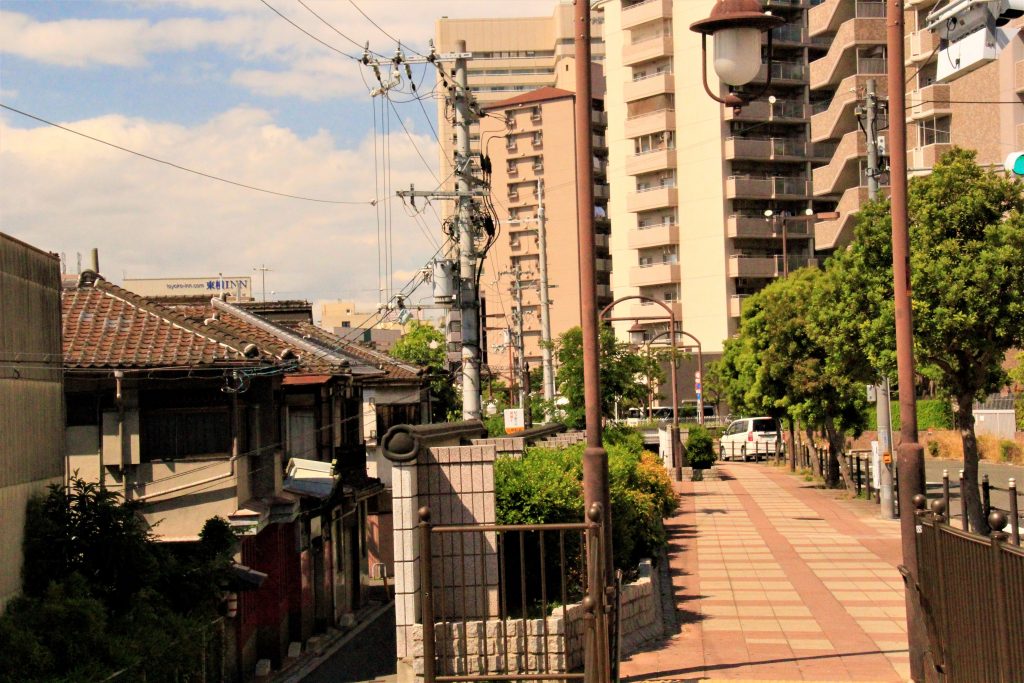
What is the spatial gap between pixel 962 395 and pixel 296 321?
18768mm

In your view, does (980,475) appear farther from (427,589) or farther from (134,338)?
(427,589)

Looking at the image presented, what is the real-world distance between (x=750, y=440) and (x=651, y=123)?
21.6 metres

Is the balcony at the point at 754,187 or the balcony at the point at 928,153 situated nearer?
the balcony at the point at 928,153

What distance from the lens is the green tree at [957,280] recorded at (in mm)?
20406

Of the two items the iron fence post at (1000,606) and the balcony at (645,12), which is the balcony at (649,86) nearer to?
the balcony at (645,12)

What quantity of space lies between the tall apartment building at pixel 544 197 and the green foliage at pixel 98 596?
64121mm

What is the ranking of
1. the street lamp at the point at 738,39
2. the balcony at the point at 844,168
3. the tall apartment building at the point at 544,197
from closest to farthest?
the street lamp at the point at 738,39
the balcony at the point at 844,168
the tall apartment building at the point at 544,197

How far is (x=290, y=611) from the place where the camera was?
2217 cm


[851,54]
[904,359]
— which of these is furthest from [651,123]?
[904,359]

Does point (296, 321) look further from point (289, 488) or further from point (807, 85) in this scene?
point (807, 85)

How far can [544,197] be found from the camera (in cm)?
8000

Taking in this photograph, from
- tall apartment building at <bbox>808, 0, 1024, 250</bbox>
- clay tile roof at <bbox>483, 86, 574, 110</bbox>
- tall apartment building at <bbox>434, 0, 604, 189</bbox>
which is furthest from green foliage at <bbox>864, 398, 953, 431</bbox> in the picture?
tall apartment building at <bbox>434, 0, 604, 189</bbox>

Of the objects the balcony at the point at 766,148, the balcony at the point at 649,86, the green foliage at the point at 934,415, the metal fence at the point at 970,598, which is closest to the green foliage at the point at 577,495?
the metal fence at the point at 970,598

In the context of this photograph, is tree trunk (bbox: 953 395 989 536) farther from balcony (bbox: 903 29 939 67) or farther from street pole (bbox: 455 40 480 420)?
balcony (bbox: 903 29 939 67)
